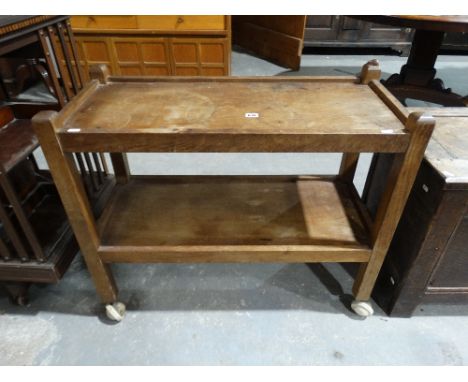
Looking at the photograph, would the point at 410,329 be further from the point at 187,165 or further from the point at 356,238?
the point at 187,165

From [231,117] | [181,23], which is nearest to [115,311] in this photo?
[231,117]

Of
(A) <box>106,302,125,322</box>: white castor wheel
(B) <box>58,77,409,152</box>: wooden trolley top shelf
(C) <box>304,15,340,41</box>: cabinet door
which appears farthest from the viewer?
(C) <box>304,15,340,41</box>: cabinet door

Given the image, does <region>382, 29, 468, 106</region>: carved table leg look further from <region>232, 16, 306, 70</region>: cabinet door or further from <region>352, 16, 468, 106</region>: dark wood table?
<region>232, 16, 306, 70</region>: cabinet door

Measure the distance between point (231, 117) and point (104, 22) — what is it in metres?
2.34

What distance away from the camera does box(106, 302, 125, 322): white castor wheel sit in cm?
115

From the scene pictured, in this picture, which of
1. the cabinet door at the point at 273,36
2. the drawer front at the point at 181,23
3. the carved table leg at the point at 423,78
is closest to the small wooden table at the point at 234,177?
the carved table leg at the point at 423,78

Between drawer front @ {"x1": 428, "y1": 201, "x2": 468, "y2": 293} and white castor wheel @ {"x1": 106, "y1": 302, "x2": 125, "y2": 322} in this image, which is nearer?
drawer front @ {"x1": 428, "y1": 201, "x2": 468, "y2": 293}

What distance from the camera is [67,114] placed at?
0.86 meters

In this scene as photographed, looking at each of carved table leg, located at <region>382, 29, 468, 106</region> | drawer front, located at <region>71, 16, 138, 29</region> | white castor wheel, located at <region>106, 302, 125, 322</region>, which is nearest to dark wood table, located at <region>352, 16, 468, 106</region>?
carved table leg, located at <region>382, 29, 468, 106</region>

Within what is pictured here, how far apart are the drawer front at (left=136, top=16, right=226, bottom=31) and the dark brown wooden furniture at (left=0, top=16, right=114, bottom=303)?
4.28ft

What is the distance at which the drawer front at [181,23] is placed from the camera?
102 inches

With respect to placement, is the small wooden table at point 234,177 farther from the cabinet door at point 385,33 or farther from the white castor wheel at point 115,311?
the cabinet door at point 385,33

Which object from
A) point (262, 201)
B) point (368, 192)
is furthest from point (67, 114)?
point (368, 192)

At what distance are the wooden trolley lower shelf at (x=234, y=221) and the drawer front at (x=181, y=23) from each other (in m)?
1.78
